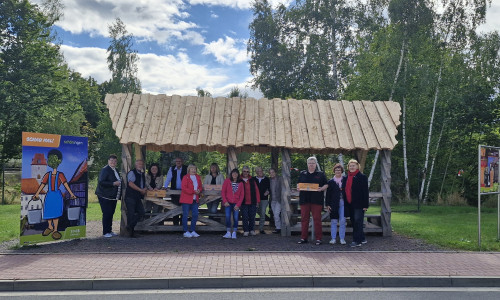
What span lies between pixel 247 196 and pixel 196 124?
243cm

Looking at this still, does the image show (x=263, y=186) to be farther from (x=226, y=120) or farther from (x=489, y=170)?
(x=489, y=170)

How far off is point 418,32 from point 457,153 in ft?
24.8

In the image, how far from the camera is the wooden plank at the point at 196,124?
10854mm

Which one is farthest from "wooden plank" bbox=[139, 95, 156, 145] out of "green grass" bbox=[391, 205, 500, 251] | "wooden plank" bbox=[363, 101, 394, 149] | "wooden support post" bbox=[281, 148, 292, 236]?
"green grass" bbox=[391, 205, 500, 251]

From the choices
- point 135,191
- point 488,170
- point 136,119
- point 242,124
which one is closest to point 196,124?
point 242,124

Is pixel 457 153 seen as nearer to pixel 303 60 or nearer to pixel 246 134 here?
pixel 303 60

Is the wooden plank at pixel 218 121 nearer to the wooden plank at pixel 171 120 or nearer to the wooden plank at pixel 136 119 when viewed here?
the wooden plank at pixel 171 120

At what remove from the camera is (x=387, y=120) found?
38.5 ft

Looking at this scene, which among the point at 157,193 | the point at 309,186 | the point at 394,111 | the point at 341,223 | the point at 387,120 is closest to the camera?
the point at 309,186

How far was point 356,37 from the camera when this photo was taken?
94.3 feet

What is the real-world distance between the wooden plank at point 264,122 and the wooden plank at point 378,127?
286cm

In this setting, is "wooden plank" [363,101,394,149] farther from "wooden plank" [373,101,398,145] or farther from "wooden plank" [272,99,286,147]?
"wooden plank" [272,99,286,147]

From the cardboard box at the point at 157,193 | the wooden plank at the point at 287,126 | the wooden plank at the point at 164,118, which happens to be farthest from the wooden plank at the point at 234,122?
the cardboard box at the point at 157,193

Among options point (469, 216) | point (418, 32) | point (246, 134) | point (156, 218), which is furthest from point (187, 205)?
point (418, 32)
